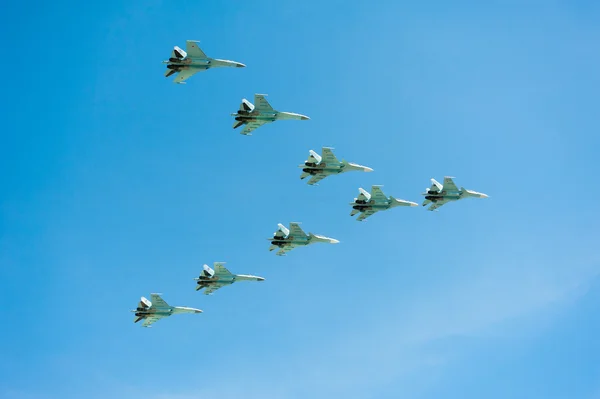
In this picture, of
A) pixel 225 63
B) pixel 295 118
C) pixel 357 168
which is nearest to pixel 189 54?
pixel 225 63

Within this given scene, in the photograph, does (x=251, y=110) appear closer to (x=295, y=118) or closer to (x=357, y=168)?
(x=295, y=118)

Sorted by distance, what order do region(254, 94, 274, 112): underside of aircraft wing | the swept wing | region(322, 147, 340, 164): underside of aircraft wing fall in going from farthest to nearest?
the swept wing
region(322, 147, 340, 164): underside of aircraft wing
region(254, 94, 274, 112): underside of aircraft wing

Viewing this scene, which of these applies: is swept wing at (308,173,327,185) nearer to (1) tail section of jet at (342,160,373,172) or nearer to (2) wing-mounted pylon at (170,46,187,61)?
(1) tail section of jet at (342,160,373,172)

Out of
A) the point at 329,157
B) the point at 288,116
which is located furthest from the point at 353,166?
the point at 288,116

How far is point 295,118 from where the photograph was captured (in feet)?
636

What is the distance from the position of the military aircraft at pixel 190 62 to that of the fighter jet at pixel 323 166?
2572 cm

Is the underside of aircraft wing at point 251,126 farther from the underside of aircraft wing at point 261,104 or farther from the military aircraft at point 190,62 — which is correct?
the military aircraft at point 190,62

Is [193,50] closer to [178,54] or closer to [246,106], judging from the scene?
[178,54]

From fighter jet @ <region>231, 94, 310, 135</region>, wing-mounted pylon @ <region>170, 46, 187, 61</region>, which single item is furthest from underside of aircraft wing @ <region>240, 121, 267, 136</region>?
wing-mounted pylon @ <region>170, 46, 187, 61</region>

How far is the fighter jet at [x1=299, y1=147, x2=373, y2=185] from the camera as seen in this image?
646 ft

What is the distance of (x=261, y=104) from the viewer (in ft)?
627

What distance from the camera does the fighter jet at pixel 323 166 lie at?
646 ft

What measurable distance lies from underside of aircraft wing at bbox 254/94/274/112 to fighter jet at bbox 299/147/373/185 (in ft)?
44.8

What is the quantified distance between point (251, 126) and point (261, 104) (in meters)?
5.06
